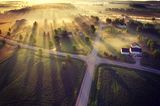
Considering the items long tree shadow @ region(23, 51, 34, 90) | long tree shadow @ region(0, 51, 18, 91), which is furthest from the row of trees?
long tree shadow @ region(0, 51, 18, 91)

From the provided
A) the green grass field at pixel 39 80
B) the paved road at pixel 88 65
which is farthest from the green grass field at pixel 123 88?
the green grass field at pixel 39 80

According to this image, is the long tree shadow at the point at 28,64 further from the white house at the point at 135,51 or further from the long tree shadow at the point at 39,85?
the white house at the point at 135,51

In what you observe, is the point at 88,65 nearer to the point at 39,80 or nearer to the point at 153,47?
the point at 39,80

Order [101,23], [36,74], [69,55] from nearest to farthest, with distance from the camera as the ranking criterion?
1. [36,74]
2. [69,55]
3. [101,23]

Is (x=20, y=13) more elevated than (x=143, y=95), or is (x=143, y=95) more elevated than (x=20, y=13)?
(x=20, y=13)

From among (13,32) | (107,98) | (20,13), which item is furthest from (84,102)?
(20,13)

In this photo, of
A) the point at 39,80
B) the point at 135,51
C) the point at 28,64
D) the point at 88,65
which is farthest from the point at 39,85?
the point at 135,51

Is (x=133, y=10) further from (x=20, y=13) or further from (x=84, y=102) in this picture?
(x=84, y=102)
